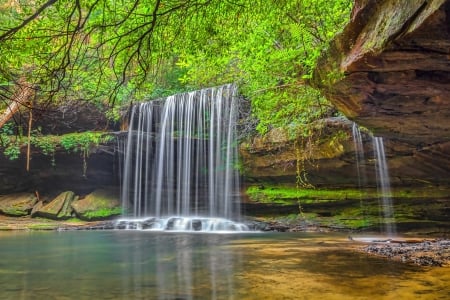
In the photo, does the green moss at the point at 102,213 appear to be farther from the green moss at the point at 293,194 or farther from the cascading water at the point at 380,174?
the cascading water at the point at 380,174

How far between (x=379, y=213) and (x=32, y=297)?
11.1m

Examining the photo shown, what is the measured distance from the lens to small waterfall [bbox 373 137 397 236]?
1127 centimetres

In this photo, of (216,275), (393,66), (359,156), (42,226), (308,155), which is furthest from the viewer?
(42,226)

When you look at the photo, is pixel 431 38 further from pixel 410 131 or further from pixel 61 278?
pixel 61 278

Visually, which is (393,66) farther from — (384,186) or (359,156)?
(384,186)

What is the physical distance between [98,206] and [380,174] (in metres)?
11.1

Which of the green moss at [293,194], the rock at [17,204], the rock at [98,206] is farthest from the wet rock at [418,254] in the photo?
the rock at [17,204]

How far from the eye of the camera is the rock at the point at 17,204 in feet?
51.8

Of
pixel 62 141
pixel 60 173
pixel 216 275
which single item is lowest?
pixel 216 275

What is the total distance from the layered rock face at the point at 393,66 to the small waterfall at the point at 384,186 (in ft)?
13.0

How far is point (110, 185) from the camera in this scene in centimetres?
1798

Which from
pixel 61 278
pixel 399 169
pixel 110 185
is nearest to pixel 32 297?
pixel 61 278

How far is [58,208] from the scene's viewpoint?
1593 cm

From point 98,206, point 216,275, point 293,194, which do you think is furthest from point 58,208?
point 216,275
